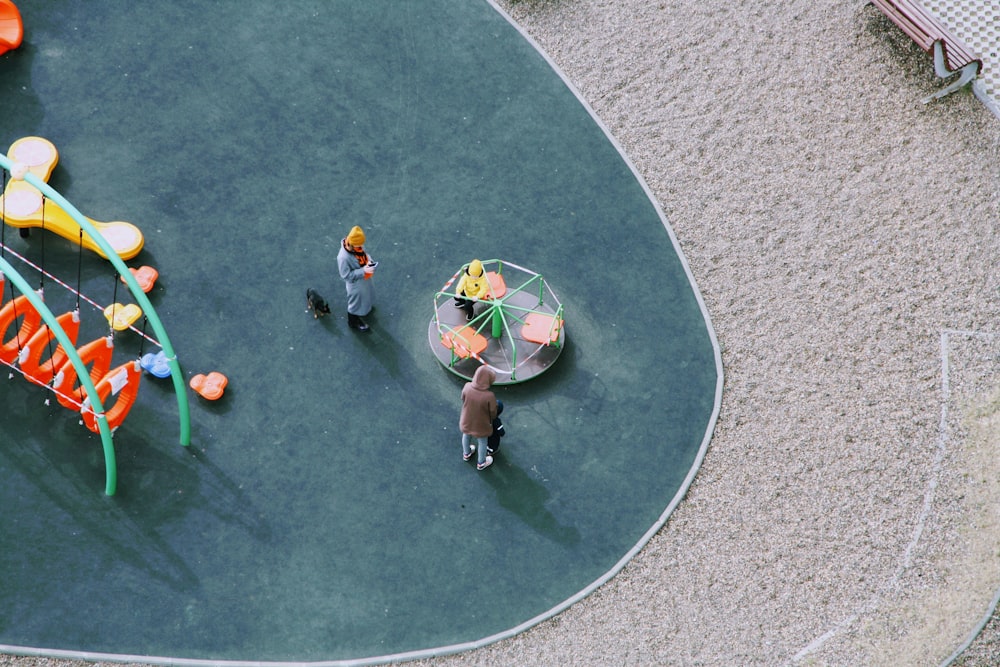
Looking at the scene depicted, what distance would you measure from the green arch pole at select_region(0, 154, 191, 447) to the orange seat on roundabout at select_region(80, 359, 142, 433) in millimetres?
421

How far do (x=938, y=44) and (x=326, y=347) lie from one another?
895 centimetres

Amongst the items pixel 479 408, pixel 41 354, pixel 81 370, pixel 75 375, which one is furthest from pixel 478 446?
pixel 41 354

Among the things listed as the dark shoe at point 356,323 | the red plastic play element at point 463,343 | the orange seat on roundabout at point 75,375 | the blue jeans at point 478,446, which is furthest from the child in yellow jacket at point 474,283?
the orange seat on roundabout at point 75,375

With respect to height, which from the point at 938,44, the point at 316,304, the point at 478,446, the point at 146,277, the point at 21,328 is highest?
the point at 938,44

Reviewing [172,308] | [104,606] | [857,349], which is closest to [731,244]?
[857,349]

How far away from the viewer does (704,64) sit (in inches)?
640

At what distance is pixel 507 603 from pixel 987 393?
20.1 ft

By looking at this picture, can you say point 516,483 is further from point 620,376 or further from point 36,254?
point 36,254

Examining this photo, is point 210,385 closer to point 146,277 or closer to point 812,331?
point 146,277

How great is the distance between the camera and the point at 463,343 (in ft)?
44.5

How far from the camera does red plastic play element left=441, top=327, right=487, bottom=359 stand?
13.5m

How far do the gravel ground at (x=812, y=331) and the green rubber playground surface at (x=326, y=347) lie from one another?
478 millimetres

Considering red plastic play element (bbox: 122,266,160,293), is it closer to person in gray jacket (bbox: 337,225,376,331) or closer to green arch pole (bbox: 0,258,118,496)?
green arch pole (bbox: 0,258,118,496)

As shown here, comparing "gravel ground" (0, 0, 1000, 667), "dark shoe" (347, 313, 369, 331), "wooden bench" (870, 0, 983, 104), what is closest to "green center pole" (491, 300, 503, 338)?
"dark shoe" (347, 313, 369, 331)
